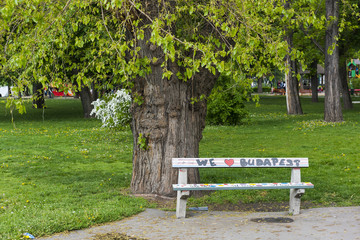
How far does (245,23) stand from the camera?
8.43 metres

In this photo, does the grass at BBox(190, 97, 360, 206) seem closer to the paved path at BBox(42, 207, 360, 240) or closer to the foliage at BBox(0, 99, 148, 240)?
the paved path at BBox(42, 207, 360, 240)

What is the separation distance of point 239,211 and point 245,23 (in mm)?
2828

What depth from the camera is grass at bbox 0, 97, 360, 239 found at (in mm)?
7941

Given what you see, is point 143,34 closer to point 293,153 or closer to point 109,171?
point 109,171

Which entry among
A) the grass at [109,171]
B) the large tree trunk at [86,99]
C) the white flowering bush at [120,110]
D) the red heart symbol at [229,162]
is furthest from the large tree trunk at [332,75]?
the red heart symbol at [229,162]

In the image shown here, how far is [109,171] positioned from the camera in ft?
42.0

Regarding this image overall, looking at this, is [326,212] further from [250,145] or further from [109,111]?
[109,111]

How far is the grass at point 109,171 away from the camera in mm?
7941

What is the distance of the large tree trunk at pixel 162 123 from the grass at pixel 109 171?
0.55m

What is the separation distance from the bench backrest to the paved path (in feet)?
2.32

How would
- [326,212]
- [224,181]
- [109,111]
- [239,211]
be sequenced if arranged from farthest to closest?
[109,111] → [224,181] → [239,211] → [326,212]

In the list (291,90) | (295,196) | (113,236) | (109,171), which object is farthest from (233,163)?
(291,90)

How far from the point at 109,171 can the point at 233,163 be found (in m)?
5.61

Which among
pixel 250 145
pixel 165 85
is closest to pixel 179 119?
pixel 165 85
